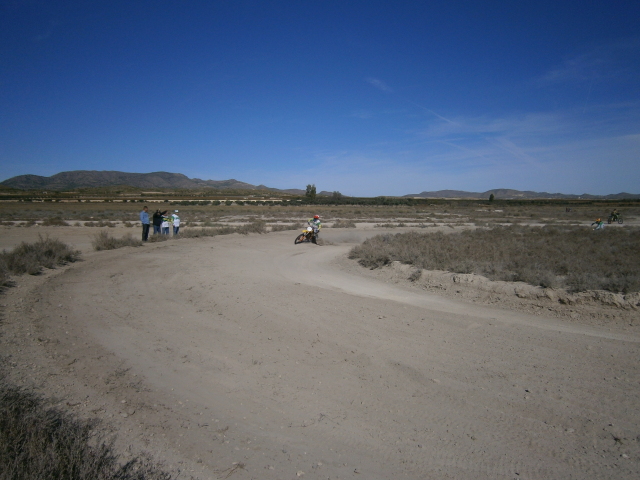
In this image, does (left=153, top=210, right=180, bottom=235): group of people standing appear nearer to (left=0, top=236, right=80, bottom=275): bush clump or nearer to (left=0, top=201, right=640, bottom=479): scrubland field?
(left=0, top=236, right=80, bottom=275): bush clump

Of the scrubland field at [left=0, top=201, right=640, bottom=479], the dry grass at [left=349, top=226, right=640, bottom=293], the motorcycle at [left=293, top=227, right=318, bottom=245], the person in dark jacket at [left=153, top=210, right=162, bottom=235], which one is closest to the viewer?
the scrubland field at [left=0, top=201, right=640, bottom=479]

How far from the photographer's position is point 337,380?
5.29 m

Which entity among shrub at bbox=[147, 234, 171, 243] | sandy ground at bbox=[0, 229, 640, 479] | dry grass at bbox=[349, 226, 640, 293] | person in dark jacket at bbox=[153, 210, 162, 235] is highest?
person in dark jacket at bbox=[153, 210, 162, 235]

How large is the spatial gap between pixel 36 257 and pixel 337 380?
1145cm

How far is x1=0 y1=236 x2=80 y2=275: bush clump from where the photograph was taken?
10734 mm

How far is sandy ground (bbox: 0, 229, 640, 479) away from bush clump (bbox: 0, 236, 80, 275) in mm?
2012

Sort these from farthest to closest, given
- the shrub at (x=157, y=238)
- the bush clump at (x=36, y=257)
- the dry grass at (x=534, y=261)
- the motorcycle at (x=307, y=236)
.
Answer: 1. the motorcycle at (x=307, y=236)
2. the shrub at (x=157, y=238)
3. the bush clump at (x=36, y=257)
4. the dry grass at (x=534, y=261)

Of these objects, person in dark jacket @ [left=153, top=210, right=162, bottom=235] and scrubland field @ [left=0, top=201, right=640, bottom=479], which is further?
person in dark jacket @ [left=153, top=210, right=162, bottom=235]

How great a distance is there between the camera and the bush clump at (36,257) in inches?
423

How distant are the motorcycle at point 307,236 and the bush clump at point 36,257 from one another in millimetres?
10185

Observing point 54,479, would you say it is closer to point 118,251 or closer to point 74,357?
point 74,357

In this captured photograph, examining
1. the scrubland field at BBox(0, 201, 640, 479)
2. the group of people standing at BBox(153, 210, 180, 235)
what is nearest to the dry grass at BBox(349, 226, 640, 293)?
the scrubland field at BBox(0, 201, 640, 479)

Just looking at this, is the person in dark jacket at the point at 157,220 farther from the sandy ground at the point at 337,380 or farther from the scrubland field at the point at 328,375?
the sandy ground at the point at 337,380

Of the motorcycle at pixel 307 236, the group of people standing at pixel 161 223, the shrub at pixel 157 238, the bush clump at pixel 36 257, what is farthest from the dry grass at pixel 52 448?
the group of people standing at pixel 161 223
